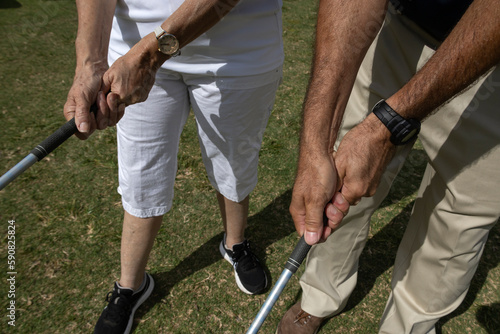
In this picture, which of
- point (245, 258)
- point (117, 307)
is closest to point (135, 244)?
point (117, 307)

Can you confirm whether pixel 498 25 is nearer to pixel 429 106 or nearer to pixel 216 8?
pixel 429 106

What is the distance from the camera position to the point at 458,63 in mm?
1169

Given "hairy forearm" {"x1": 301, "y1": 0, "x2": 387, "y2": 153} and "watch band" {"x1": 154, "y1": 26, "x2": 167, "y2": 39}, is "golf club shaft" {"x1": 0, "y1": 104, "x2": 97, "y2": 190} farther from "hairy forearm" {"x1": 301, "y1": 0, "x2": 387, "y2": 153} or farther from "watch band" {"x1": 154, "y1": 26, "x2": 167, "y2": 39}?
"hairy forearm" {"x1": 301, "y1": 0, "x2": 387, "y2": 153}

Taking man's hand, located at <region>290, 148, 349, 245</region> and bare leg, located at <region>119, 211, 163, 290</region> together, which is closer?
man's hand, located at <region>290, 148, 349, 245</region>

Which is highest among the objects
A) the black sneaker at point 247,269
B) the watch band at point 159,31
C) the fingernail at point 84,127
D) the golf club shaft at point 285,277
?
the watch band at point 159,31

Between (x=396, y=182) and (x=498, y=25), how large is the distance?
224 centimetres

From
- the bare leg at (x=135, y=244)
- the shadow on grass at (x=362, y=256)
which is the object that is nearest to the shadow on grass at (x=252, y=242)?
the shadow on grass at (x=362, y=256)

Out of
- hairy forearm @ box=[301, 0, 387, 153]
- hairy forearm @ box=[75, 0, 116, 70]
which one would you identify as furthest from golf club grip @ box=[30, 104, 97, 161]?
hairy forearm @ box=[301, 0, 387, 153]

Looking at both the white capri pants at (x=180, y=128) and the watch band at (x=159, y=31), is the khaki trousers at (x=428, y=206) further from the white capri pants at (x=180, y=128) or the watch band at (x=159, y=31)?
the watch band at (x=159, y=31)

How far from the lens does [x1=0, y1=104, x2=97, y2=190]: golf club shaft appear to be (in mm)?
1451

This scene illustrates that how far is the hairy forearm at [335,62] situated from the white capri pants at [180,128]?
366 millimetres

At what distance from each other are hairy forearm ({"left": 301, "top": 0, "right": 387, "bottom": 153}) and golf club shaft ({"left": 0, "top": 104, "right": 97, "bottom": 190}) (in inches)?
33.8

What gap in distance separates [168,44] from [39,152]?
1.98 ft

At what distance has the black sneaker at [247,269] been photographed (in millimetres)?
2377
